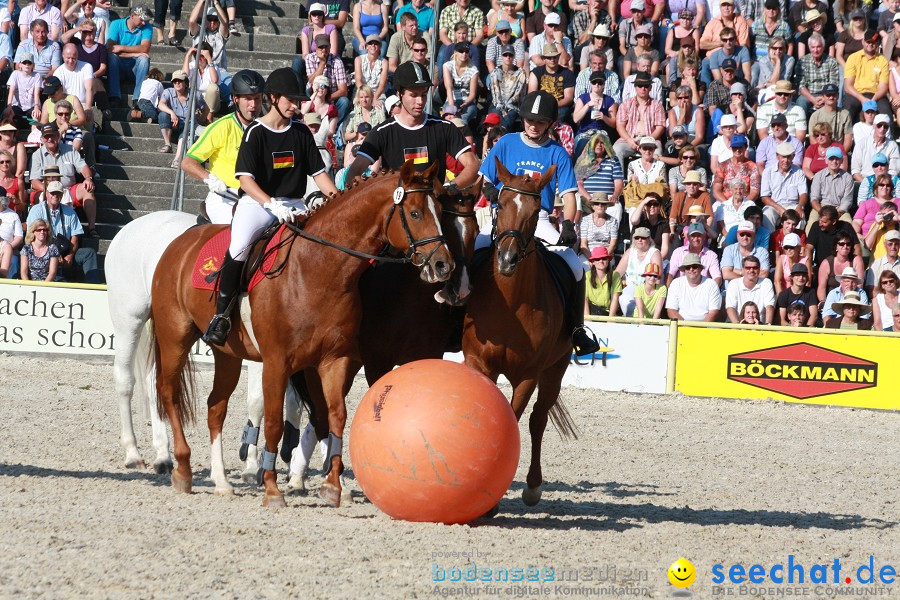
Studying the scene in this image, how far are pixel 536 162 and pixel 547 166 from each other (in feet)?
0.29

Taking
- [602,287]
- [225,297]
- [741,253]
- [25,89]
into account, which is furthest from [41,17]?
[225,297]

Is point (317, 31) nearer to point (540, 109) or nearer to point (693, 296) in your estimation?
point (693, 296)

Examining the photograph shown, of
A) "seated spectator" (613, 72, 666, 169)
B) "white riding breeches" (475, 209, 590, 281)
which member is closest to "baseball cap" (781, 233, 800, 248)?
"seated spectator" (613, 72, 666, 169)

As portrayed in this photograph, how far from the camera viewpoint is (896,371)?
1456 centimetres

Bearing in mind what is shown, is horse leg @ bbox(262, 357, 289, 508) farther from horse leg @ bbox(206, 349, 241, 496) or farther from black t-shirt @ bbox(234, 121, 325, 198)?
black t-shirt @ bbox(234, 121, 325, 198)

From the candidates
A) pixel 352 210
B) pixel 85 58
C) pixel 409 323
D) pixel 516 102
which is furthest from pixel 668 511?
pixel 85 58

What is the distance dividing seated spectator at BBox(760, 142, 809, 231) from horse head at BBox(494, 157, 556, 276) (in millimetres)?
9738

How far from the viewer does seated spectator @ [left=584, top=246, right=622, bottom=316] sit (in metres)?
16.1

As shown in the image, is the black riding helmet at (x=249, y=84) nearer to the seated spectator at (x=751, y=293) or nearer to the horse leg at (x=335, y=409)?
the horse leg at (x=335, y=409)

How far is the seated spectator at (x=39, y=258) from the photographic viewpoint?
1722 centimetres

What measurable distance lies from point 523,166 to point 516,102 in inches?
391

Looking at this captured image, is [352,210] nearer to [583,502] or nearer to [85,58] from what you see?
[583,502]

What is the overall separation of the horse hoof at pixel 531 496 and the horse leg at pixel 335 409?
1.38 metres

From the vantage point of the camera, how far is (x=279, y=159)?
8.70 metres
